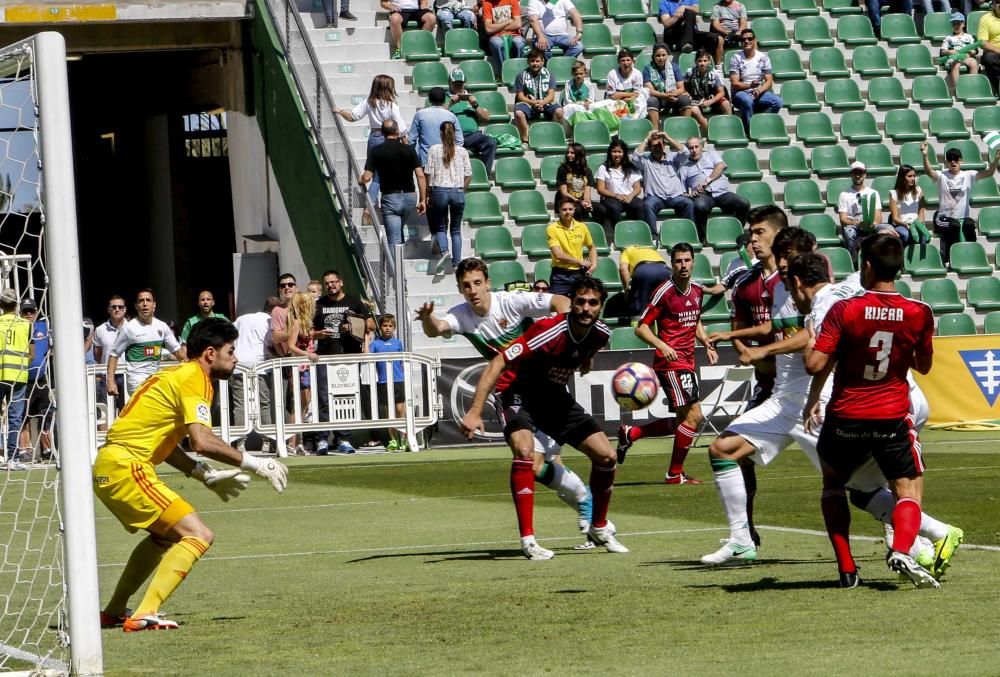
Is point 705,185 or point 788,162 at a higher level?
point 788,162

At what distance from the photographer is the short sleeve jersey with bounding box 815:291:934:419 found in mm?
7598

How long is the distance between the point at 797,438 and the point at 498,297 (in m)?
2.46

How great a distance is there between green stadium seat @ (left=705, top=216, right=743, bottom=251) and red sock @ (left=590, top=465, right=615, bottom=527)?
44.6ft

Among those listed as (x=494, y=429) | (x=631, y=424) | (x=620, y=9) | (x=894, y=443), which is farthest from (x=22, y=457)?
(x=620, y=9)

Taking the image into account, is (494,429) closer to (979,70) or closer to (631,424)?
(631,424)

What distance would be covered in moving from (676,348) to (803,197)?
961cm

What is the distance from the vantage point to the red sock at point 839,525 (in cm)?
786

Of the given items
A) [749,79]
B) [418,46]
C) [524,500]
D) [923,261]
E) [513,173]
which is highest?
[418,46]

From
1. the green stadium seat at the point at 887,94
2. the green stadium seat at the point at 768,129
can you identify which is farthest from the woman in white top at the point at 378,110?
the green stadium seat at the point at 887,94

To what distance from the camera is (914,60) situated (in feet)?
88.3

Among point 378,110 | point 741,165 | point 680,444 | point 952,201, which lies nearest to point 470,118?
point 378,110

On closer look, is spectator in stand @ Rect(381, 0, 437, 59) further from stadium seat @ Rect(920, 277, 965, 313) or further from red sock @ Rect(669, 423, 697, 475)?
red sock @ Rect(669, 423, 697, 475)

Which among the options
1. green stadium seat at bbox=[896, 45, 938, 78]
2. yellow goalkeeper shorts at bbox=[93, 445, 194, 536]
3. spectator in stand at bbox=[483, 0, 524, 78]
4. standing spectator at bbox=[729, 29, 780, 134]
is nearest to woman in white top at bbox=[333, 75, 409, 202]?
spectator in stand at bbox=[483, 0, 524, 78]

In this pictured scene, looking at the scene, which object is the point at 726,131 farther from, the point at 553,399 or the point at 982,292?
the point at 553,399
